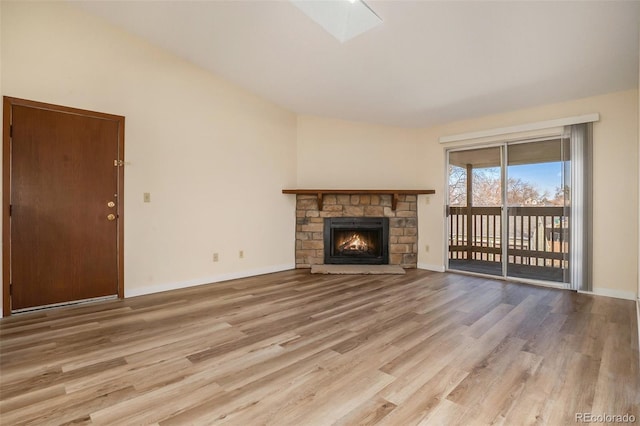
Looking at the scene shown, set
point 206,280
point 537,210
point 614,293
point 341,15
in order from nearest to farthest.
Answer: point 341,15
point 614,293
point 206,280
point 537,210

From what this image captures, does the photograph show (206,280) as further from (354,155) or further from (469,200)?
(469,200)

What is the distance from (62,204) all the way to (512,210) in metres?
5.43

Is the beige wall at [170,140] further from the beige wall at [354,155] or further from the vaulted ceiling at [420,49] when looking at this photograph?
the beige wall at [354,155]

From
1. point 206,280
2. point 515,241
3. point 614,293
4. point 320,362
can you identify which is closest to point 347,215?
point 206,280

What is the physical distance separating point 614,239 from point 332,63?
3.80 meters

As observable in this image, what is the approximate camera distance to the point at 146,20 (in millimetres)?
2998

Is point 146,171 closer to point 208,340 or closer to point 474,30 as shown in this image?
point 208,340

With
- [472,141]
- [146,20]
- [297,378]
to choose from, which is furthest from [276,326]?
[472,141]

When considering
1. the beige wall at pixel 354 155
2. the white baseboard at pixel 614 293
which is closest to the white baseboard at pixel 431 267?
the beige wall at pixel 354 155

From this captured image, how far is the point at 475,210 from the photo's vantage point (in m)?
4.75

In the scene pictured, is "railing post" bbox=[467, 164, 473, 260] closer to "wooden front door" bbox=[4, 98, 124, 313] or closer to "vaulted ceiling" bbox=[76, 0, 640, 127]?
"vaulted ceiling" bbox=[76, 0, 640, 127]

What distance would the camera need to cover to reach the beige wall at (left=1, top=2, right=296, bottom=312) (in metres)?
2.79

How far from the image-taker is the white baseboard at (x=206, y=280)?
3.36 metres

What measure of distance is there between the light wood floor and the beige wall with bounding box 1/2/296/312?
80 centimetres
